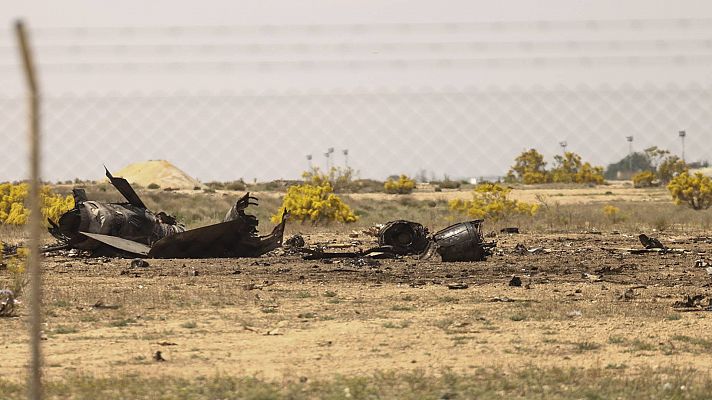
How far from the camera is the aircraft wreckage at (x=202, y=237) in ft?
72.2

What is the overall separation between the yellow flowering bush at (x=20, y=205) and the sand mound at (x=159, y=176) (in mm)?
47071

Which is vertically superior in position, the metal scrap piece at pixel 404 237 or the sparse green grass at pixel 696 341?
the metal scrap piece at pixel 404 237

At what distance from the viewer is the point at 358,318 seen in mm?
13297

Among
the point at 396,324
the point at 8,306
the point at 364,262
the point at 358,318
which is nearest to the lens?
the point at 396,324

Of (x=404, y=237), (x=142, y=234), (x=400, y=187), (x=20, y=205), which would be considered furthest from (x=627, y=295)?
(x=400, y=187)

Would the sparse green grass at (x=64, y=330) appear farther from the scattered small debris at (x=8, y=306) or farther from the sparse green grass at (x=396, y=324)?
the sparse green grass at (x=396, y=324)

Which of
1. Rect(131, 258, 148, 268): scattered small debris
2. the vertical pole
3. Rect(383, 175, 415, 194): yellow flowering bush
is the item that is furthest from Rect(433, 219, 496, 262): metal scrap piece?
Rect(383, 175, 415, 194): yellow flowering bush

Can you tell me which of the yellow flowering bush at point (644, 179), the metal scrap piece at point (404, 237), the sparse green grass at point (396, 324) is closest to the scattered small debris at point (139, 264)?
the metal scrap piece at point (404, 237)

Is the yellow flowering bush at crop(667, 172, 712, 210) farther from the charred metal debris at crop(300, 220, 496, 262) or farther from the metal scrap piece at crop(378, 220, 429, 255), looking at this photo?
the metal scrap piece at crop(378, 220, 429, 255)

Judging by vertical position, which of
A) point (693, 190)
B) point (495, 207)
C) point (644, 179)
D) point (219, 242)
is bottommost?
point (219, 242)

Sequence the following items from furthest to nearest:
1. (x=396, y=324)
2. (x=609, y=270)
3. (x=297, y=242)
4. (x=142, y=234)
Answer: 1. (x=297, y=242)
2. (x=142, y=234)
3. (x=609, y=270)
4. (x=396, y=324)

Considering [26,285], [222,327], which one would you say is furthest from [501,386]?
[26,285]

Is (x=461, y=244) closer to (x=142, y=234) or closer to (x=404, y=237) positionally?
(x=404, y=237)

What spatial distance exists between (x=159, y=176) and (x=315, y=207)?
2100 inches
